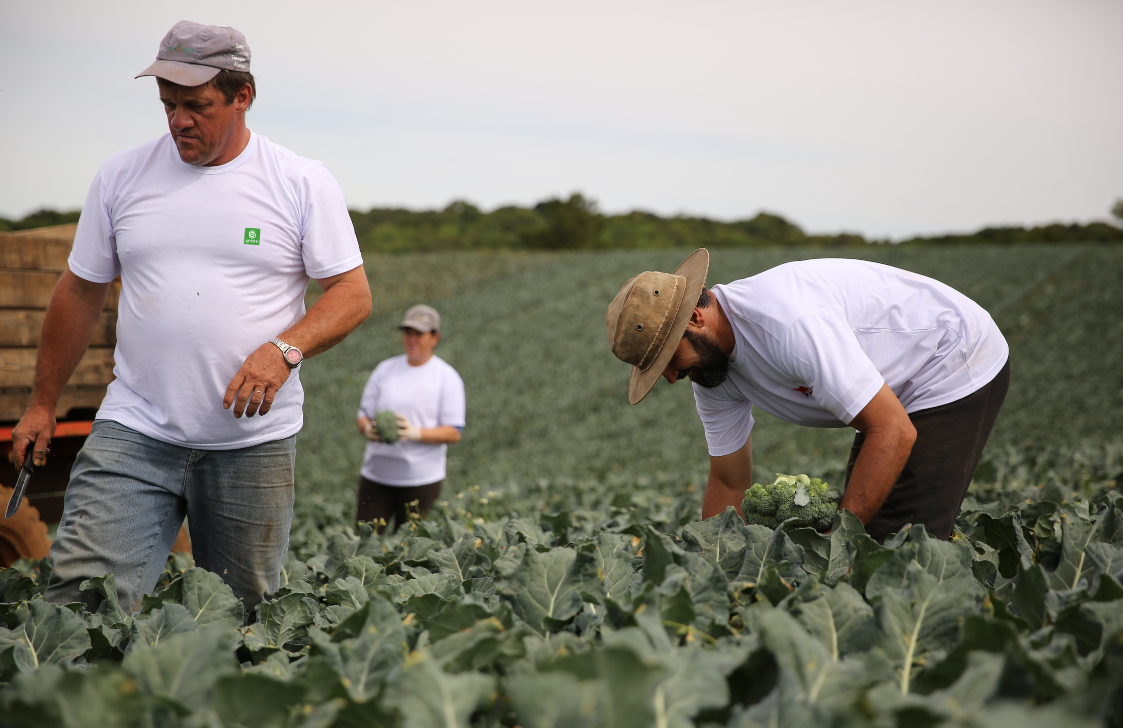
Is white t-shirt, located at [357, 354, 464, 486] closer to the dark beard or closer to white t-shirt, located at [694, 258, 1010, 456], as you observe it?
the dark beard

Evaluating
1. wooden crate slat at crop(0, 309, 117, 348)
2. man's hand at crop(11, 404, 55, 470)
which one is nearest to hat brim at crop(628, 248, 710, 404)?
man's hand at crop(11, 404, 55, 470)

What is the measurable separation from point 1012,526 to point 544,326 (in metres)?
25.6

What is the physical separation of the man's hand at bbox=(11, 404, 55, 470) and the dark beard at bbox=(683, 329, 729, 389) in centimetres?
281

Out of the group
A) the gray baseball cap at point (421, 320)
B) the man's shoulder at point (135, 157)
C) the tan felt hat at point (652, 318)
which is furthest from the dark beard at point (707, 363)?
the gray baseball cap at point (421, 320)

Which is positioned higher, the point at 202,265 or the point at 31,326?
the point at 202,265

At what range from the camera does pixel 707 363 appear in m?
3.49

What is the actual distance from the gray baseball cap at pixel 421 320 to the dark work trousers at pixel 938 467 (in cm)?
442

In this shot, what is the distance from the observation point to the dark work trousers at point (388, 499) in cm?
691

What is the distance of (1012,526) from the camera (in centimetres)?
324

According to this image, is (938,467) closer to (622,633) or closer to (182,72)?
(622,633)

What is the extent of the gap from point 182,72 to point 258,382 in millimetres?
1228

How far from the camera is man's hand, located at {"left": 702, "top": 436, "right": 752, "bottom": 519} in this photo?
3.94 meters

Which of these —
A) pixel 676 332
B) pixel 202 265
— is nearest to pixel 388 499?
pixel 202 265

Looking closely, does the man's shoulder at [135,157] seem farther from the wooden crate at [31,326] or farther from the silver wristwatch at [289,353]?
the wooden crate at [31,326]
